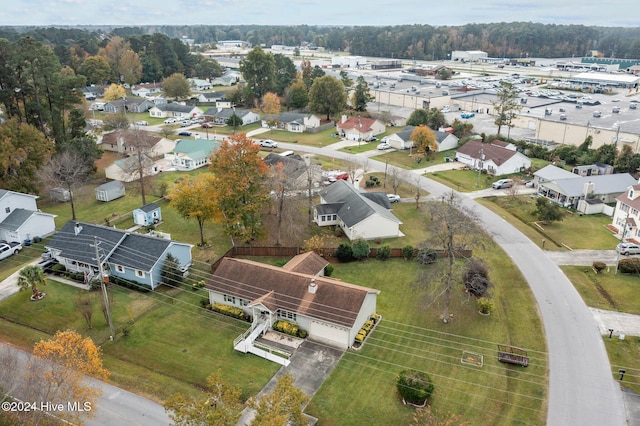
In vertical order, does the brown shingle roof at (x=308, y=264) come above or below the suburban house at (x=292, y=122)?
below

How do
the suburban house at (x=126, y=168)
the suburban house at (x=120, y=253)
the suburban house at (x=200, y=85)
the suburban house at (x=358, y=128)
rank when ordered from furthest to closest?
the suburban house at (x=200, y=85), the suburban house at (x=358, y=128), the suburban house at (x=126, y=168), the suburban house at (x=120, y=253)

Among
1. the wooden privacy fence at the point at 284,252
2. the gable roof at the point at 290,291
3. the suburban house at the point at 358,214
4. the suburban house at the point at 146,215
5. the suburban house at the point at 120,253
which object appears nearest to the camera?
the gable roof at the point at 290,291

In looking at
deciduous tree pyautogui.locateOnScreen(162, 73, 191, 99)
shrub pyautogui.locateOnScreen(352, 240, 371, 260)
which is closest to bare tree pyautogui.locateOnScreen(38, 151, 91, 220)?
shrub pyautogui.locateOnScreen(352, 240, 371, 260)

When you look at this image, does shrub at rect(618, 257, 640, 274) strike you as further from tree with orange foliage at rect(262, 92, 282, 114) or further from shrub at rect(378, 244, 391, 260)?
tree with orange foliage at rect(262, 92, 282, 114)

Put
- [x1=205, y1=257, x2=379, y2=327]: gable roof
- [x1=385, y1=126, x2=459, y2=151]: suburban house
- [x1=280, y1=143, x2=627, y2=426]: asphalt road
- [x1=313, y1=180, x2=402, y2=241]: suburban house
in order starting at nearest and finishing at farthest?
1. [x1=280, y1=143, x2=627, y2=426]: asphalt road
2. [x1=205, y1=257, x2=379, y2=327]: gable roof
3. [x1=313, y1=180, x2=402, y2=241]: suburban house
4. [x1=385, y1=126, x2=459, y2=151]: suburban house

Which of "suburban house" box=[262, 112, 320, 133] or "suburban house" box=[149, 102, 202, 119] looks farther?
"suburban house" box=[149, 102, 202, 119]

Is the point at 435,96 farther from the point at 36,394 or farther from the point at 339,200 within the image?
the point at 36,394

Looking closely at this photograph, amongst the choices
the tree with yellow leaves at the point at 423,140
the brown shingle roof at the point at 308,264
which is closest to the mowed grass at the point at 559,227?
the tree with yellow leaves at the point at 423,140

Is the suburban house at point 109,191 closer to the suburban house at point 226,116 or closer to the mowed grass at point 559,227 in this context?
the suburban house at point 226,116
